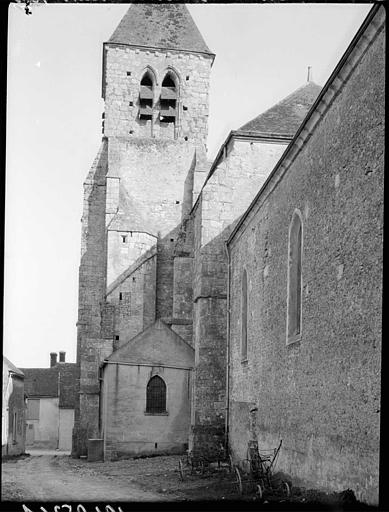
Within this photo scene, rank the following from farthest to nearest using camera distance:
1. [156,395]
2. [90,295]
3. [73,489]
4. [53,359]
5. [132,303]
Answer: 1. [53,359]
2. [90,295]
3. [132,303]
4. [156,395]
5. [73,489]

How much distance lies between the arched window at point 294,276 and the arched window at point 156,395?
13.1 m

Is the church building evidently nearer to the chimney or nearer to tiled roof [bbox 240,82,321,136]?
tiled roof [bbox 240,82,321,136]

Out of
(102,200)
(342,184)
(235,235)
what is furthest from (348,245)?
(102,200)

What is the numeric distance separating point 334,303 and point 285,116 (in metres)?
15.7

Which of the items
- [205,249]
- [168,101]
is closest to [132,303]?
[205,249]

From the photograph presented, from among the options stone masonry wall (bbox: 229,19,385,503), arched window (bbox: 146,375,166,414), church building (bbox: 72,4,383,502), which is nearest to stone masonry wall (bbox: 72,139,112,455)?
church building (bbox: 72,4,383,502)

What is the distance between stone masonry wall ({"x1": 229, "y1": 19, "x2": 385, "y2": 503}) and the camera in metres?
9.81

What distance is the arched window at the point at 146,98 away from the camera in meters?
35.0

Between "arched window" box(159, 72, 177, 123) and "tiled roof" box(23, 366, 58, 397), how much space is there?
27.3 meters

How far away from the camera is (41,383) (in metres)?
56.5

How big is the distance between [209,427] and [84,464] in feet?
18.6

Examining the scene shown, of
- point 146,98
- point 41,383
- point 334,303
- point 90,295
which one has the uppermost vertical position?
point 146,98

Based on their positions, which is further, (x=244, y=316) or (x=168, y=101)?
(x=168, y=101)

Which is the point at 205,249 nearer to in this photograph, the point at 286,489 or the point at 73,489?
the point at 73,489
